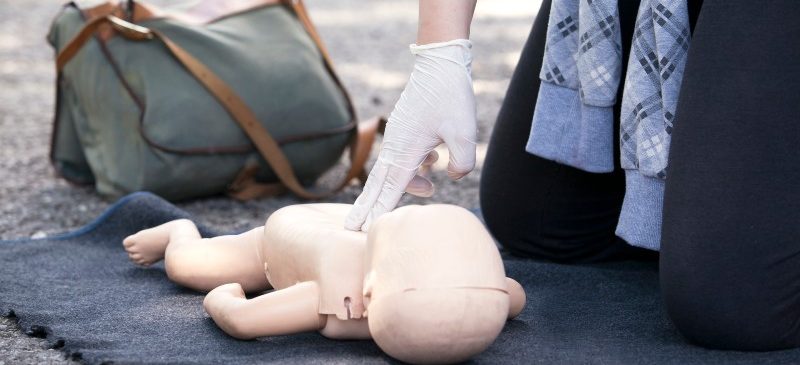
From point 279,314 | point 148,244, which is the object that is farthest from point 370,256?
Answer: point 148,244

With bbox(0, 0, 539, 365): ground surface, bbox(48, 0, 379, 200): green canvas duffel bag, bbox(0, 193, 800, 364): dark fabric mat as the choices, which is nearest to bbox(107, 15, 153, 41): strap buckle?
bbox(48, 0, 379, 200): green canvas duffel bag

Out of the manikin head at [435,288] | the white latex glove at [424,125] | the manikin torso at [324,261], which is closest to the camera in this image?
the manikin head at [435,288]

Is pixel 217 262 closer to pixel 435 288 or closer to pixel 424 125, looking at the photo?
pixel 424 125

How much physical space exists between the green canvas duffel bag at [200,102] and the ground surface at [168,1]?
8 cm

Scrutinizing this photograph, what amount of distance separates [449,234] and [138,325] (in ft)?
1.64

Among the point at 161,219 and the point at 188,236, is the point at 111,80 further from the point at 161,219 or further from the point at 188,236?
the point at 188,236

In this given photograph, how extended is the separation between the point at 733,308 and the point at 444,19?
540 millimetres

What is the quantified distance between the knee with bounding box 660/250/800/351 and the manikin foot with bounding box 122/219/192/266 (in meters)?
0.80

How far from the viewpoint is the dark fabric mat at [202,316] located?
1380 mm

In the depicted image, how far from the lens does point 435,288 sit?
1231 mm

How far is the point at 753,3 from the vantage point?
4.52ft

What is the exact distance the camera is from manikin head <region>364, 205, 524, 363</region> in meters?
1.23

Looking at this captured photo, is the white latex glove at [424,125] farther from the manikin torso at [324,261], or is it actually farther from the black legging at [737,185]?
the black legging at [737,185]

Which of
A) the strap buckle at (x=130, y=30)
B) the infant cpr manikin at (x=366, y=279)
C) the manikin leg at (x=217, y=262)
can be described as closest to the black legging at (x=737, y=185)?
the infant cpr manikin at (x=366, y=279)
